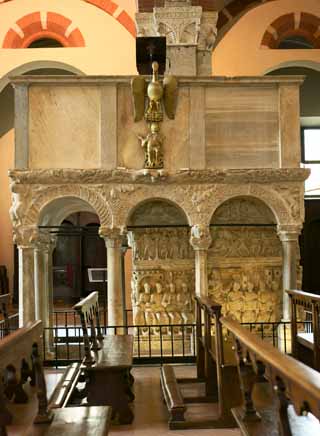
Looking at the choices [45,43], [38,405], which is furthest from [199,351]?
[45,43]

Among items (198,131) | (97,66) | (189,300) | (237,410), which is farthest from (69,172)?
(97,66)

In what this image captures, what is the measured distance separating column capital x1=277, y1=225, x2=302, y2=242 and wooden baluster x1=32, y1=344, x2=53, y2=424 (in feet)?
18.7

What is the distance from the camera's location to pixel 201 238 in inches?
379

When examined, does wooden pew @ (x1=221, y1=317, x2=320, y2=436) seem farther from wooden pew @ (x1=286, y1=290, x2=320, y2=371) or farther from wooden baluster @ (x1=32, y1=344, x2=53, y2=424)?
wooden baluster @ (x1=32, y1=344, x2=53, y2=424)

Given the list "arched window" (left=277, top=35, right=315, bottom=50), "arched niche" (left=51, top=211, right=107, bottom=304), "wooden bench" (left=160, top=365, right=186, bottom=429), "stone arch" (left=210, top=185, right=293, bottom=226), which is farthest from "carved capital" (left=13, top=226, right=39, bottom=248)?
"arched window" (left=277, top=35, right=315, bottom=50)

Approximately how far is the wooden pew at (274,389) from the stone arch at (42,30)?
12704mm

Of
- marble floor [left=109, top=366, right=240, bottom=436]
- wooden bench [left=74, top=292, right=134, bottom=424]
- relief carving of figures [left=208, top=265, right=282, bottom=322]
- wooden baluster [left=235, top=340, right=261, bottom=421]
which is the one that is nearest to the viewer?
wooden baluster [left=235, top=340, right=261, bottom=421]

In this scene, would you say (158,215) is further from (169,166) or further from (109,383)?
(109,383)

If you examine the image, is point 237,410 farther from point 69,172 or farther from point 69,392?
point 69,172

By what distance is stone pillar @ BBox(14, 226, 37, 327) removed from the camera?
941 cm

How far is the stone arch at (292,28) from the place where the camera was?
16.4 m

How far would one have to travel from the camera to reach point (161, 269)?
10516mm

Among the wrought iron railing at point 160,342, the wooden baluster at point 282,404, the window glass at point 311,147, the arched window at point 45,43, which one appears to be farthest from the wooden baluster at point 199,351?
the arched window at point 45,43

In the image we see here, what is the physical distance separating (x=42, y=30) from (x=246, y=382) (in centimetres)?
1391
